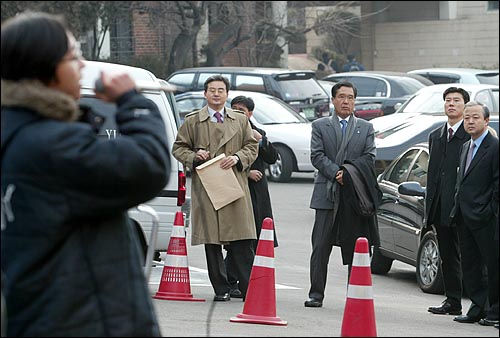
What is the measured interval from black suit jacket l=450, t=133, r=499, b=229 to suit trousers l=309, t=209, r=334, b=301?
1281 mm

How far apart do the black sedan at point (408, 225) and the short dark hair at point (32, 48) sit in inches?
305

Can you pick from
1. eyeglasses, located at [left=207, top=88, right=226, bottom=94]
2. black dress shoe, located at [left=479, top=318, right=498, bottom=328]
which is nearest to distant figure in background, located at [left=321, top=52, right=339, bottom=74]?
eyeglasses, located at [left=207, top=88, right=226, bottom=94]

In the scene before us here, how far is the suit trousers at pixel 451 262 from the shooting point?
31.8ft

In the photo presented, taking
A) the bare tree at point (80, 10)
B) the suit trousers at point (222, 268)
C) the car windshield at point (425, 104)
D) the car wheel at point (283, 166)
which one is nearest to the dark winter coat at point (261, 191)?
the suit trousers at point (222, 268)

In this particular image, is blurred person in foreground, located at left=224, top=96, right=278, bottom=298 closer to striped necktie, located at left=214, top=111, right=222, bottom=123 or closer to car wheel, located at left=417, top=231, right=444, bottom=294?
striped necktie, located at left=214, top=111, right=222, bottom=123

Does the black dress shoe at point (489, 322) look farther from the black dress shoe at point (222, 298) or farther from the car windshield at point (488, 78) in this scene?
the car windshield at point (488, 78)

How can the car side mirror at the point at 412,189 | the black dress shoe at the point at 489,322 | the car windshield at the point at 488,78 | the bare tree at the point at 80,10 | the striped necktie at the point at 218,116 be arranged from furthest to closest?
the bare tree at the point at 80,10
the car windshield at the point at 488,78
the car side mirror at the point at 412,189
the striped necktie at the point at 218,116
the black dress shoe at the point at 489,322

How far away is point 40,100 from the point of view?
3.52m

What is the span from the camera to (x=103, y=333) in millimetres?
3529

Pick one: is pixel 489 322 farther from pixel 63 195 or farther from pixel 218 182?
pixel 63 195

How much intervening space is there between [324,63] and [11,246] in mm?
44390

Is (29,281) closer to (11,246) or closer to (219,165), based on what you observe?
(11,246)

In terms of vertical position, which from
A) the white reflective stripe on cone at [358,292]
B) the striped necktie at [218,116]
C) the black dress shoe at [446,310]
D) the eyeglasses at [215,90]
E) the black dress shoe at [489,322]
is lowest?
the black dress shoe at [446,310]

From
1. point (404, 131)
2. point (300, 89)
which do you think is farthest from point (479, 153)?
point (300, 89)
